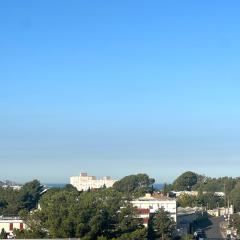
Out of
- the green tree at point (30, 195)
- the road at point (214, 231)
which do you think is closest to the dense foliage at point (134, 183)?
the green tree at point (30, 195)

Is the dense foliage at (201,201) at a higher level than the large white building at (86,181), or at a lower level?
lower

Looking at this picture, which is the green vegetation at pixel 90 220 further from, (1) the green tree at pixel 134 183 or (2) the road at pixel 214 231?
(1) the green tree at pixel 134 183

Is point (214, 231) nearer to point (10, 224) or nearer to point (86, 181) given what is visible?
point (10, 224)

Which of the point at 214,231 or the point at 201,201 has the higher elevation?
the point at 201,201

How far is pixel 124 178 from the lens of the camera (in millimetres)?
107562

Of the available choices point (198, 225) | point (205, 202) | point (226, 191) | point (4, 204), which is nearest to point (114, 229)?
point (198, 225)

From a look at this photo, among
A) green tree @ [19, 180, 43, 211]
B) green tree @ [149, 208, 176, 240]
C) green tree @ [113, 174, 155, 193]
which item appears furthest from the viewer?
green tree @ [113, 174, 155, 193]

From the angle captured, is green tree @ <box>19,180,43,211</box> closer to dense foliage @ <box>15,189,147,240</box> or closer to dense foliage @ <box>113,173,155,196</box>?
dense foliage @ <box>113,173,155,196</box>

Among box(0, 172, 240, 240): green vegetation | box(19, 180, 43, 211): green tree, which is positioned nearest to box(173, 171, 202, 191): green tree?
box(19, 180, 43, 211): green tree

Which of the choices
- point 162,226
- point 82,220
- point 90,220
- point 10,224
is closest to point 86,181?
point 10,224

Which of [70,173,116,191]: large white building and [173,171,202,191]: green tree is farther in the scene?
[70,173,116,191]: large white building

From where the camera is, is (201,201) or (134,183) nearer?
(201,201)

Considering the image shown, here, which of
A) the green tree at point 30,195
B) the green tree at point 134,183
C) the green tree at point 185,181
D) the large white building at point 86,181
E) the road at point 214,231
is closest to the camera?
the road at point 214,231

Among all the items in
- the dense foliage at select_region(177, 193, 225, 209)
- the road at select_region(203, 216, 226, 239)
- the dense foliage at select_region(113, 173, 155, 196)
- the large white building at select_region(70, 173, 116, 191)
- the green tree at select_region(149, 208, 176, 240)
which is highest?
the large white building at select_region(70, 173, 116, 191)
